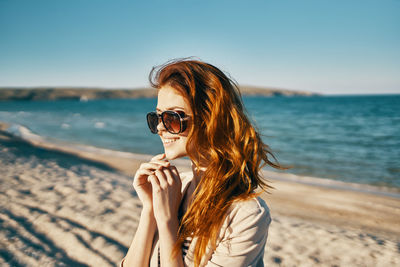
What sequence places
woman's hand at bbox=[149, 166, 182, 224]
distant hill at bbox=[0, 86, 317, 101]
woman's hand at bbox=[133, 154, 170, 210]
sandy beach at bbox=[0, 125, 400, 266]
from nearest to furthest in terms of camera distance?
woman's hand at bbox=[149, 166, 182, 224], woman's hand at bbox=[133, 154, 170, 210], sandy beach at bbox=[0, 125, 400, 266], distant hill at bbox=[0, 86, 317, 101]

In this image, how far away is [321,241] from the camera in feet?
16.4

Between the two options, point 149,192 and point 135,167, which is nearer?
point 149,192

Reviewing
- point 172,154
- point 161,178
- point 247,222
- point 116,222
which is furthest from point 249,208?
point 116,222

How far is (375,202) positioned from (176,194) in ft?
26.7

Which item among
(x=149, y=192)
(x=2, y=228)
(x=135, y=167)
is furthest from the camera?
(x=135, y=167)

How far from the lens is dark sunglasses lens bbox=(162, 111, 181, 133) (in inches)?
66.7

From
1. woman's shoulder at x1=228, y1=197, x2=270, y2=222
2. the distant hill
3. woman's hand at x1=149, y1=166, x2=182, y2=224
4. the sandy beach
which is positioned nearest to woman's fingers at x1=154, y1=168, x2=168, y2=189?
woman's hand at x1=149, y1=166, x2=182, y2=224

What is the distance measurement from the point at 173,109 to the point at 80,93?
167 meters

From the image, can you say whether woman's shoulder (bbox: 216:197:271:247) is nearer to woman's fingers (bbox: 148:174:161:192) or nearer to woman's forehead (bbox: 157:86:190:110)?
woman's fingers (bbox: 148:174:161:192)

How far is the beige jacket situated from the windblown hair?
0.11 m

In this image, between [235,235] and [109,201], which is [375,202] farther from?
[235,235]

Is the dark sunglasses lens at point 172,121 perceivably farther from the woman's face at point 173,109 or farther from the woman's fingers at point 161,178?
the woman's fingers at point 161,178

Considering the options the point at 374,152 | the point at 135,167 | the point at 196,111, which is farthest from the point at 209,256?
the point at 374,152

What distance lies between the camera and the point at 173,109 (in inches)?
69.0
